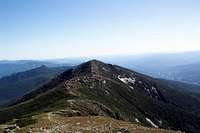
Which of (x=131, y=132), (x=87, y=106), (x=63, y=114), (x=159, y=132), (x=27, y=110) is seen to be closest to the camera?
(x=131, y=132)

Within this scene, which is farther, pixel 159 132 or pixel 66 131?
pixel 159 132

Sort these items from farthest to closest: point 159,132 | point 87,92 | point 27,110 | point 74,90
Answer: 1. point 87,92
2. point 74,90
3. point 27,110
4. point 159,132

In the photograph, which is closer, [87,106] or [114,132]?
[114,132]

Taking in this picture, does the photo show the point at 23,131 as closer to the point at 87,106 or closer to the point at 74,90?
the point at 87,106

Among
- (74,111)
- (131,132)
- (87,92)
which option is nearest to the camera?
(131,132)

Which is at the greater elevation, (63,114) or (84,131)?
(84,131)

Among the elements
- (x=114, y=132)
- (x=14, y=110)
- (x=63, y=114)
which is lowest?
(x=14, y=110)

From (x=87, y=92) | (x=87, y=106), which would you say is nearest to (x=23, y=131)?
(x=87, y=106)

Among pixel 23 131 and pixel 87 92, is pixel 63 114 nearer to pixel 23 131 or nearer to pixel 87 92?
pixel 23 131

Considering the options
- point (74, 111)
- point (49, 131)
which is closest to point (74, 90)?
point (74, 111)
